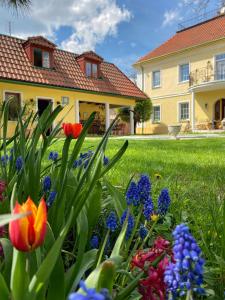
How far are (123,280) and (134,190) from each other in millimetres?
327

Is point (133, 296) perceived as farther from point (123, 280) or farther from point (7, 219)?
point (7, 219)

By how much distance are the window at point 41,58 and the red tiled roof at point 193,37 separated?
8213 millimetres

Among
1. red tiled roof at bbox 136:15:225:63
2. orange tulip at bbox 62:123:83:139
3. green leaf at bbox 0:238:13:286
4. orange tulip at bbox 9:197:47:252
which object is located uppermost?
red tiled roof at bbox 136:15:225:63

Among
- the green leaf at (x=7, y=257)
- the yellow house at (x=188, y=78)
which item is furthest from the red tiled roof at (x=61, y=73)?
the green leaf at (x=7, y=257)

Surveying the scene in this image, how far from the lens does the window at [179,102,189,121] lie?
18.9 m

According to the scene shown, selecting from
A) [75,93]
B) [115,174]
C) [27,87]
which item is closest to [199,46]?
[75,93]

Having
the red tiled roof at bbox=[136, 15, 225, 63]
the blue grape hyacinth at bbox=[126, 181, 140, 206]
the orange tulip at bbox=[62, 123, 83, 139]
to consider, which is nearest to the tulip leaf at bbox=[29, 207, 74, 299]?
the orange tulip at bbox=[62, 123, 83, 139]

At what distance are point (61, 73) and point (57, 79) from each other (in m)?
0.63

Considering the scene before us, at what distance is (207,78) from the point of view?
17.5 metres

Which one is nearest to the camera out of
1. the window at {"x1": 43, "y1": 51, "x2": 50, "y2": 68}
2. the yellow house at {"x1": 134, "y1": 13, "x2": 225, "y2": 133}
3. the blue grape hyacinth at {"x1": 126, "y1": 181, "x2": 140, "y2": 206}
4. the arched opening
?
the blue grape hyacinth at {"x1": 126, "y1": 181, "x2": 140, "y2": 206}

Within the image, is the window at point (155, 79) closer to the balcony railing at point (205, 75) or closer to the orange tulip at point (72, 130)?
the balcony railing at point (205, 75)

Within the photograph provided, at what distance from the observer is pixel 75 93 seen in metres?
15.0

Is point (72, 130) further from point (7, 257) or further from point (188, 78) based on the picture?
point (188, 78)

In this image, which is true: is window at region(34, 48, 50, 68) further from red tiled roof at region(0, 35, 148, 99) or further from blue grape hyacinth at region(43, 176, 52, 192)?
blue grape hyacinth at region(43, 176, 52, 192)
